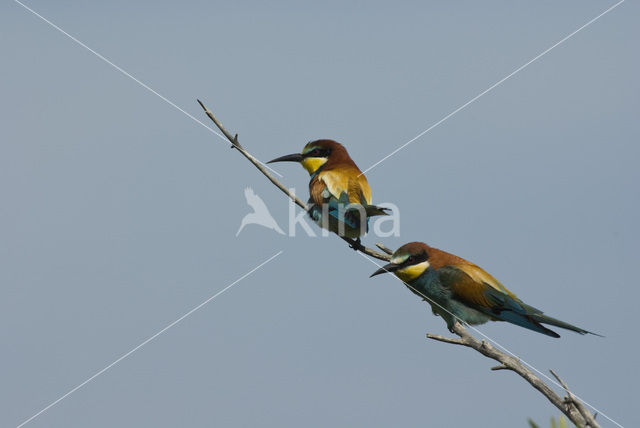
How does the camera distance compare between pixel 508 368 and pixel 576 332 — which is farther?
pixel 576 332

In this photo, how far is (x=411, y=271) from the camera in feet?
10.9

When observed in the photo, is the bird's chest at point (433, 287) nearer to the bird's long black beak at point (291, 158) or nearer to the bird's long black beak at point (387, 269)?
the bird's long black beak at point (387, 269)

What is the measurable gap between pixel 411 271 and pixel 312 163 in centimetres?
132

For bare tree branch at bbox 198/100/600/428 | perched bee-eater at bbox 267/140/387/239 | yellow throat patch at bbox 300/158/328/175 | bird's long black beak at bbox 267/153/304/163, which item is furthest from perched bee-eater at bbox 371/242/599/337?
bird's long black beak at bbox 267/153/304/163

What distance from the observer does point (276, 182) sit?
10.9 feet

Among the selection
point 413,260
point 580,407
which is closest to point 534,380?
point 580,407

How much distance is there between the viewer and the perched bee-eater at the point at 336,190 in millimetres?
3811

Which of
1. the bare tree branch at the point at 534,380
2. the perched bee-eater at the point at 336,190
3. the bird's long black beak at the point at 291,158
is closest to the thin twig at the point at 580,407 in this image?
the bare tree branch at the point at 534,380

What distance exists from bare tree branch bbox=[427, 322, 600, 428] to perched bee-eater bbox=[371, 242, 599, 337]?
634 millimetres

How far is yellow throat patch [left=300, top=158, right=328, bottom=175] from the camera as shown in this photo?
174 inches

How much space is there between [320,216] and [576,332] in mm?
1457

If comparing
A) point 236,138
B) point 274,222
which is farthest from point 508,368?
point 236,138

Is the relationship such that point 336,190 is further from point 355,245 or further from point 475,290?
point 475,290

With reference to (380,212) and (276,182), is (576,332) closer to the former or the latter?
(380,212)
